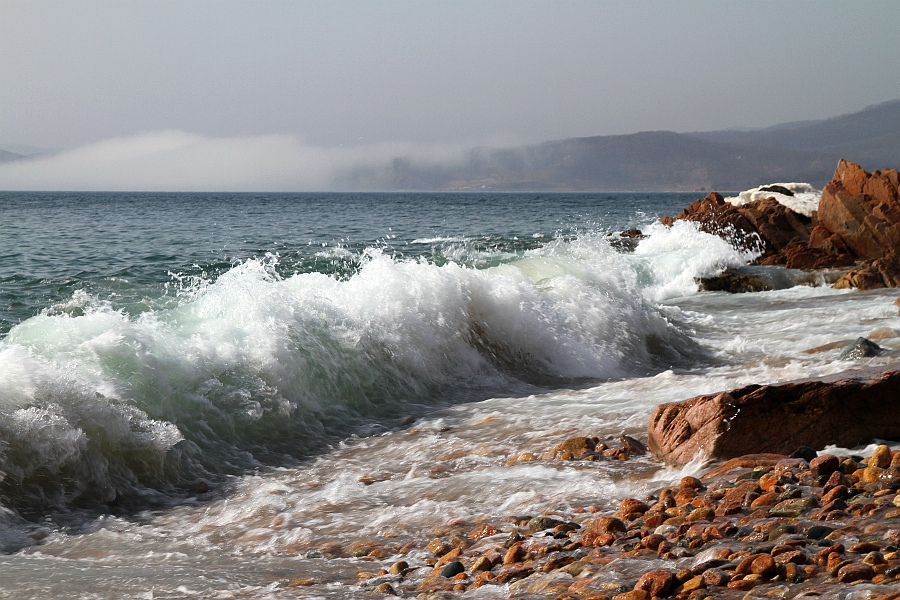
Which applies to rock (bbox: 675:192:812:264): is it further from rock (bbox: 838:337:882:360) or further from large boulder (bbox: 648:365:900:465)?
large boulder (bbox: 648:365:900:465)

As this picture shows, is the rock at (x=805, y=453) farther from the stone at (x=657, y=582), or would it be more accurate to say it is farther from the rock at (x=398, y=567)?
the rock at (x=398, y=567)

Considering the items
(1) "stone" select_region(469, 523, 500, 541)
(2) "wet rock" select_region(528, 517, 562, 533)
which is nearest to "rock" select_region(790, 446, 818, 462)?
(2) "wet rock" select_region(528, 517, 562, 533)

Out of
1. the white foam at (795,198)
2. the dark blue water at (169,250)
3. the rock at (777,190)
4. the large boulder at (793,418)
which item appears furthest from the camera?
the rock at (777,190)

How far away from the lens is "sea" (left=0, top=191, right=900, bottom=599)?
548 centimetres

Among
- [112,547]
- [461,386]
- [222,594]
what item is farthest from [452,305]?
[222,594]

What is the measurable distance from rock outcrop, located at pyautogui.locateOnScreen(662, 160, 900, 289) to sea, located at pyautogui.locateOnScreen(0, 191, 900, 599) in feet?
6.64

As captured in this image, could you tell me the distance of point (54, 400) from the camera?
713 cm

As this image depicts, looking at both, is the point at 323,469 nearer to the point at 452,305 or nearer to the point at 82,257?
the point at 452,305

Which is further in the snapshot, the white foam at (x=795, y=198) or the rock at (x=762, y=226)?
the white foam at (x=795, y=198)

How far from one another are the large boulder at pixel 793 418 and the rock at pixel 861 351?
343cm

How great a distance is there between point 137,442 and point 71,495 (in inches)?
31.2

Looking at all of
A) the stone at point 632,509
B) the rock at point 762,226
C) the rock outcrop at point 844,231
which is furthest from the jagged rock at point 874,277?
the stone at point 632,509

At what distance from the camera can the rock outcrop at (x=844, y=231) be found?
18.4 meters

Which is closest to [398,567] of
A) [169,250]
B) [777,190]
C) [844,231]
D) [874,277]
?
[874,277]
